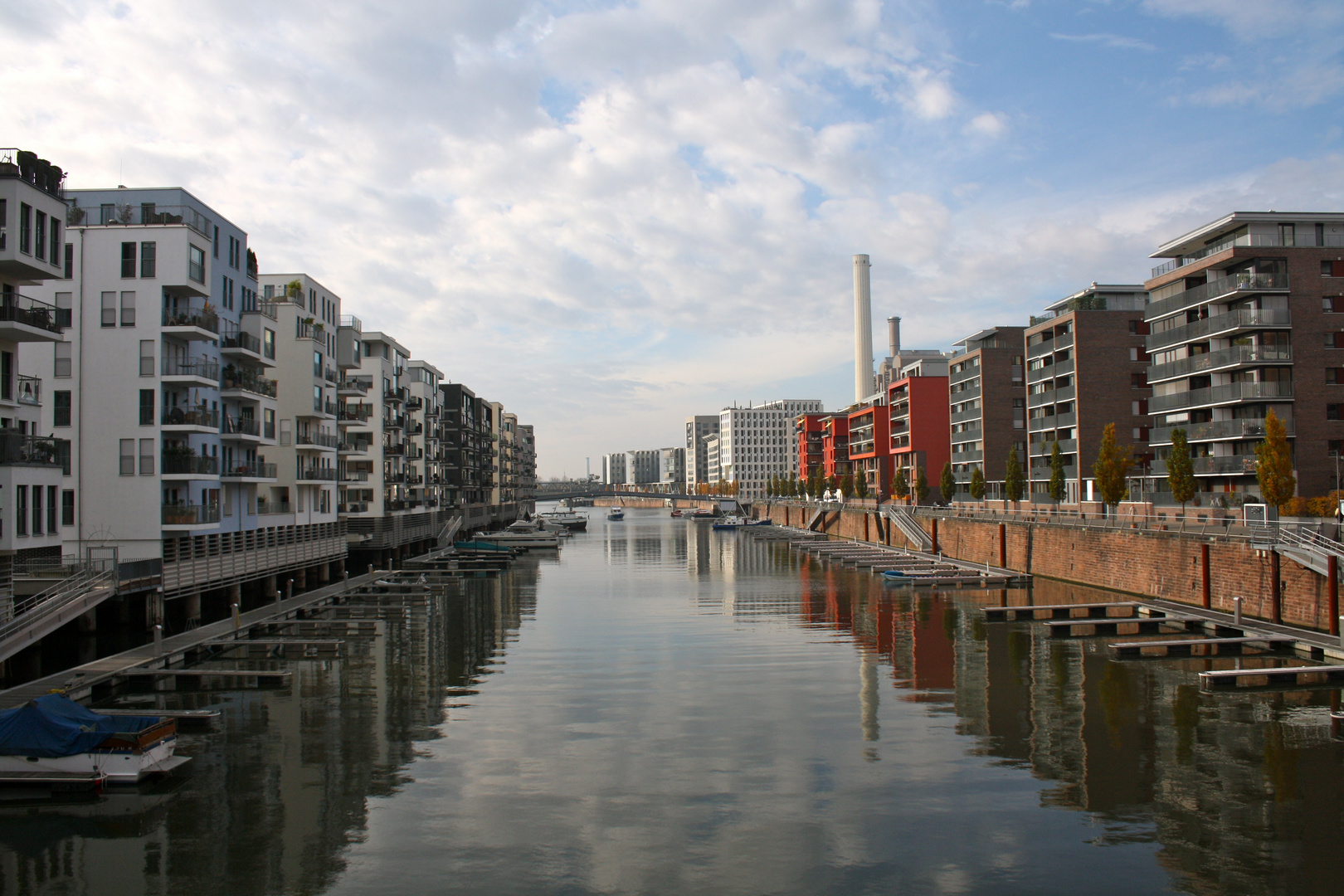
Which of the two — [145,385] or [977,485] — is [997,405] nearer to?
[977,485]

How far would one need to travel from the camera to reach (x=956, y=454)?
109 metres

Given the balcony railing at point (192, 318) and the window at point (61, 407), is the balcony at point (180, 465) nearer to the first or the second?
the window at point (61, 407)

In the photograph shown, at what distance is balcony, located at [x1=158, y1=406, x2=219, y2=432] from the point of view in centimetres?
4416

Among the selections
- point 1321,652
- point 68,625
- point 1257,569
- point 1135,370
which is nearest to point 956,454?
point 1135,370

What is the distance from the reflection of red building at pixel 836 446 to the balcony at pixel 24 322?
459ft

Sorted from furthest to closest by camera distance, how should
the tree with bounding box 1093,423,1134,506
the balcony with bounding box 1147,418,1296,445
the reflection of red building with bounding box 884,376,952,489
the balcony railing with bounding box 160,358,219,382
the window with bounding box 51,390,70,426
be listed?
the reflection of red building with bounding box 884,376,952,489, the tree with bounding box 1093,423,1134,506, the balcony with bounding box 1147,418,1296,445, the balcony railing with bounding box 160,358,219,382, the window with bounding box 51,390,70,426

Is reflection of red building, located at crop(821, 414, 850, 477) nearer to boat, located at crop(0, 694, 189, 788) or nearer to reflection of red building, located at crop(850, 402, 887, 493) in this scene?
reflection of red building, located at crop(850, 402, 887, 493)

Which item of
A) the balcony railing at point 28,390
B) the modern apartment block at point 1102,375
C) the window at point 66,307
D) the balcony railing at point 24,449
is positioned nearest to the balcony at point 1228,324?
the modern apartment block at point 1102,375

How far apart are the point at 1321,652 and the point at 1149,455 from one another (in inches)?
1858

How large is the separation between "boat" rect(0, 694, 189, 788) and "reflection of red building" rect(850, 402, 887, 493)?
Answer: 117594 mm

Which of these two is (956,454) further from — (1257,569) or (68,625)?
(68,625)

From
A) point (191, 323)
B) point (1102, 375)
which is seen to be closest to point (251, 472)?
point (191, 323)

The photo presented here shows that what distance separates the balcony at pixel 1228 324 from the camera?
180ft

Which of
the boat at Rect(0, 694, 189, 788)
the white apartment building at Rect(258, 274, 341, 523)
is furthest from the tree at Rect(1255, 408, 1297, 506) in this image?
the white apartment building at Rect(258, 274, 341, 523)
